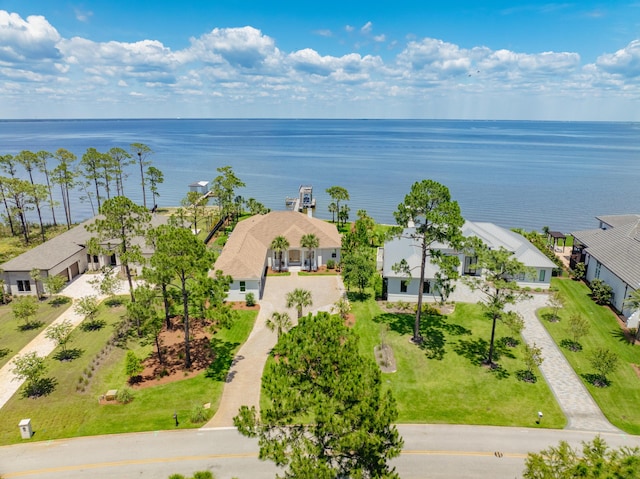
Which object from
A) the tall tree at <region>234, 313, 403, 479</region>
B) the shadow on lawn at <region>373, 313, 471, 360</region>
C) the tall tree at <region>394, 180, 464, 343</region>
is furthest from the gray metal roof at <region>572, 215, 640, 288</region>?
the tall tree at <region>234, 313, 403, 479</region>

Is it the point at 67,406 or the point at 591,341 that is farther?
the point at 591,341

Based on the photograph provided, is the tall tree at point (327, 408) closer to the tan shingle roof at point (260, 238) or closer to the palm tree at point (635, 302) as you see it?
the tan shingle roof at point (260, 238)

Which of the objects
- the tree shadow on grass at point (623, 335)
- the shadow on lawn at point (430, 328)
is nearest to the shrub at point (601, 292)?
the tree shadow on grass at point (623, 335)

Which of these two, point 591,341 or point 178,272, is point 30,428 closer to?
point 178,272

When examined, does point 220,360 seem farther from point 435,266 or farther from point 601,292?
point 601,292

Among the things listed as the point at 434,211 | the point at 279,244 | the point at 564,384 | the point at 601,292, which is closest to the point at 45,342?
the point at 279,244

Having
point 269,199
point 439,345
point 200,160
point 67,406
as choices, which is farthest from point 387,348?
A: point 200,160

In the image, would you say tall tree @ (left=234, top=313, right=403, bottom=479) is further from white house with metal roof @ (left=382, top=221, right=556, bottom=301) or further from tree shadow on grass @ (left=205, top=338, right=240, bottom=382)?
white house with metal roof @ (left=382, top=221, right=556, bottom=301)
